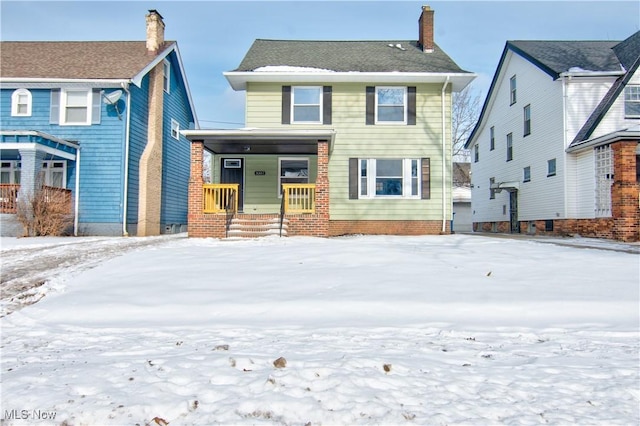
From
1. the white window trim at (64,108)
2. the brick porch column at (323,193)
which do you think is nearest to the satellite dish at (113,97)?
the white window trim at (64,108)

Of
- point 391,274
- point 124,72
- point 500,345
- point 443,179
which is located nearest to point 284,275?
point 391,274

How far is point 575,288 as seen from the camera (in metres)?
5.74

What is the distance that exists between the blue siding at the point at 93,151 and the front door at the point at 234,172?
3.54 m

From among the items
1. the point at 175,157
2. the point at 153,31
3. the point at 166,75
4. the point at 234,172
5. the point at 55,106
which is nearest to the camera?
the point at 55,106

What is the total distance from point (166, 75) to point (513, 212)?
17.6m

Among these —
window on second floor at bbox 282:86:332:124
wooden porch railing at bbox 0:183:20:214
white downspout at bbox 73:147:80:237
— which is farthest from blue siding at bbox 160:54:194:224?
window on second floor at bbox 282:86:332:124

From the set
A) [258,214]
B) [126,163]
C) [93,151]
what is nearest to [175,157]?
[126,163]

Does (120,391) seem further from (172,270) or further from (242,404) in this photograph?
(172,270)

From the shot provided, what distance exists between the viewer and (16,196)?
44.9 ft

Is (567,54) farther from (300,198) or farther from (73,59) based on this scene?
(73,59)

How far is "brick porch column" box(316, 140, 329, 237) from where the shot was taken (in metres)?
12.1

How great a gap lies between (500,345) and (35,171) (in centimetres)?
1423

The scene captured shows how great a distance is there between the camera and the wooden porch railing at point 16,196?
42.9 feet

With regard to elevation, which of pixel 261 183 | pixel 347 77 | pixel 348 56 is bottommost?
pixel 261 183
